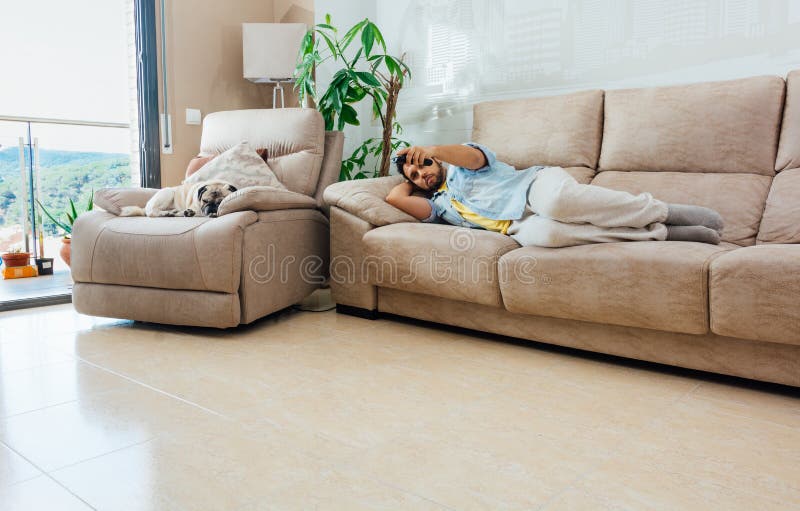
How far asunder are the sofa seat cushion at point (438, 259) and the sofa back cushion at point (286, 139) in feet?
2.21

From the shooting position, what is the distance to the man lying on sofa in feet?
6.62

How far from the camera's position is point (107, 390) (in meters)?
1.80

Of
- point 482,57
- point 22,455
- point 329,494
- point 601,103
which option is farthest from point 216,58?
point 329,494

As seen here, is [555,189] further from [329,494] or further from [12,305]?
[12,305]

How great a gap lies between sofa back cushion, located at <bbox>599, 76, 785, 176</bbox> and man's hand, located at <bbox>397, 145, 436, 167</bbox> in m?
0.80

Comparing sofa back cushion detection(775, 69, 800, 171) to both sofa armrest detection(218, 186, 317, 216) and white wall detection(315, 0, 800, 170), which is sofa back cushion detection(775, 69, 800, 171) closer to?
white wall detection(315, 0, 800, 170)

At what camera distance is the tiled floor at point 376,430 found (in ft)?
3.93

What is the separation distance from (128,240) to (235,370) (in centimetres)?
86

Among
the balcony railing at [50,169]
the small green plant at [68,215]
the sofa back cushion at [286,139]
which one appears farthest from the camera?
the balcony railing at [50,169]

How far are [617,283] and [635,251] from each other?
0.38 ft

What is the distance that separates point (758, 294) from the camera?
5.40 ft

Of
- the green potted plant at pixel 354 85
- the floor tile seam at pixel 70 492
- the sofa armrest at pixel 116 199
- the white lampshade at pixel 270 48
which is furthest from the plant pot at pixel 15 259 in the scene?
the floor tile seam at pixel 70 492

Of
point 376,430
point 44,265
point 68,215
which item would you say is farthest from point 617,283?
point 44,265

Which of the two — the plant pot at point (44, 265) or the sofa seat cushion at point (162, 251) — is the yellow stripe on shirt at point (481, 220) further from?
the plant pot at point (44, 265)
